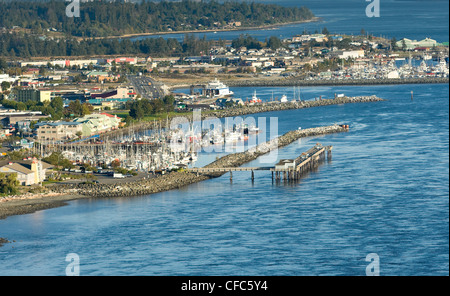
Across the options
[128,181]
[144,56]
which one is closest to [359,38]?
[144,56]

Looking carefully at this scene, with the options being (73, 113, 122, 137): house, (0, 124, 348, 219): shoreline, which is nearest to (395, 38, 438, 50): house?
(73, 113, 122, 137): house

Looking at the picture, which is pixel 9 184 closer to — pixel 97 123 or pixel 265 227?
pixel 265 227

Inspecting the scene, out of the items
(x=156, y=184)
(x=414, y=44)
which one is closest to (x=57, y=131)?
(x=156, y=184)

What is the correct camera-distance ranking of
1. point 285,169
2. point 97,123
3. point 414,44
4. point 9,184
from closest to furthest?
point 9,184
point 285,169
point 97,123
point 414,44

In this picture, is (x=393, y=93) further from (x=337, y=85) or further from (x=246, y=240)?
(x=246, y=240)

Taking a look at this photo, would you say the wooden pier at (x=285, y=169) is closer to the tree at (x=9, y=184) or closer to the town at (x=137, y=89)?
the town at (x=137, y=89)
